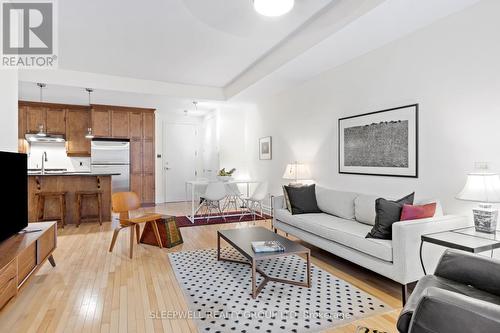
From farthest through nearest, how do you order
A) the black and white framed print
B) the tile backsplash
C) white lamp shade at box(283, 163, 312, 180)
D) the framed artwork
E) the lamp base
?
the tile backsplash < the framed artwork < white lamp shade at box(283, 163, 312, 180) < the black and white framed print < the lamp base

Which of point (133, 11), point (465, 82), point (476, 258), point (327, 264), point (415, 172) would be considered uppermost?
point (133, 11)

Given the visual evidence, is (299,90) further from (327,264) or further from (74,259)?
(74,259)

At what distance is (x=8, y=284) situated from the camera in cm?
192

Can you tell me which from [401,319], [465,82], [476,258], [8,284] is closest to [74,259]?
[8,284]

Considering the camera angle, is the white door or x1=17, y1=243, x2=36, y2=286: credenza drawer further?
the white door

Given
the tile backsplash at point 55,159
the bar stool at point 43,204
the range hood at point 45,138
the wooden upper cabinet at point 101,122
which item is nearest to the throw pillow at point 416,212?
the bar stool at point 43,204

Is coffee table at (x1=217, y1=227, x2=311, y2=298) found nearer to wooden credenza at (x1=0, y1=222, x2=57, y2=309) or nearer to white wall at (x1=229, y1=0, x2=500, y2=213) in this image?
white wall at (x1=229, y1=0, x2=500, y2=213)

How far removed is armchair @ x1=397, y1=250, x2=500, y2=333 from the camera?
3.51ft

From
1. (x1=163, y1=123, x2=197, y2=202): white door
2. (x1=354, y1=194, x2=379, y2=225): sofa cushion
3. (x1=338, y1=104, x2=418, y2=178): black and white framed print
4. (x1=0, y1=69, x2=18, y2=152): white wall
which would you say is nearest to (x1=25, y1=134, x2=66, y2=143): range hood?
(x1=163, y1=123, x2=197, y2=202): white door

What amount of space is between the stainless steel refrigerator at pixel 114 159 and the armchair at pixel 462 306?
→ 275 inches

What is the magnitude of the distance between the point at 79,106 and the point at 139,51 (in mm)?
4067

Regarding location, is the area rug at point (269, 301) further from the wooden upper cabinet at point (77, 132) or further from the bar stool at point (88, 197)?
the wooden upper cabinet at point (77, 132)

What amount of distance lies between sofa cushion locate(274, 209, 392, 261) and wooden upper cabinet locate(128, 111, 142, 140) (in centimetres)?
→ 503

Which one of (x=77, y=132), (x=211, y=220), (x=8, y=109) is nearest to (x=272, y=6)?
(x=8, y=109)
